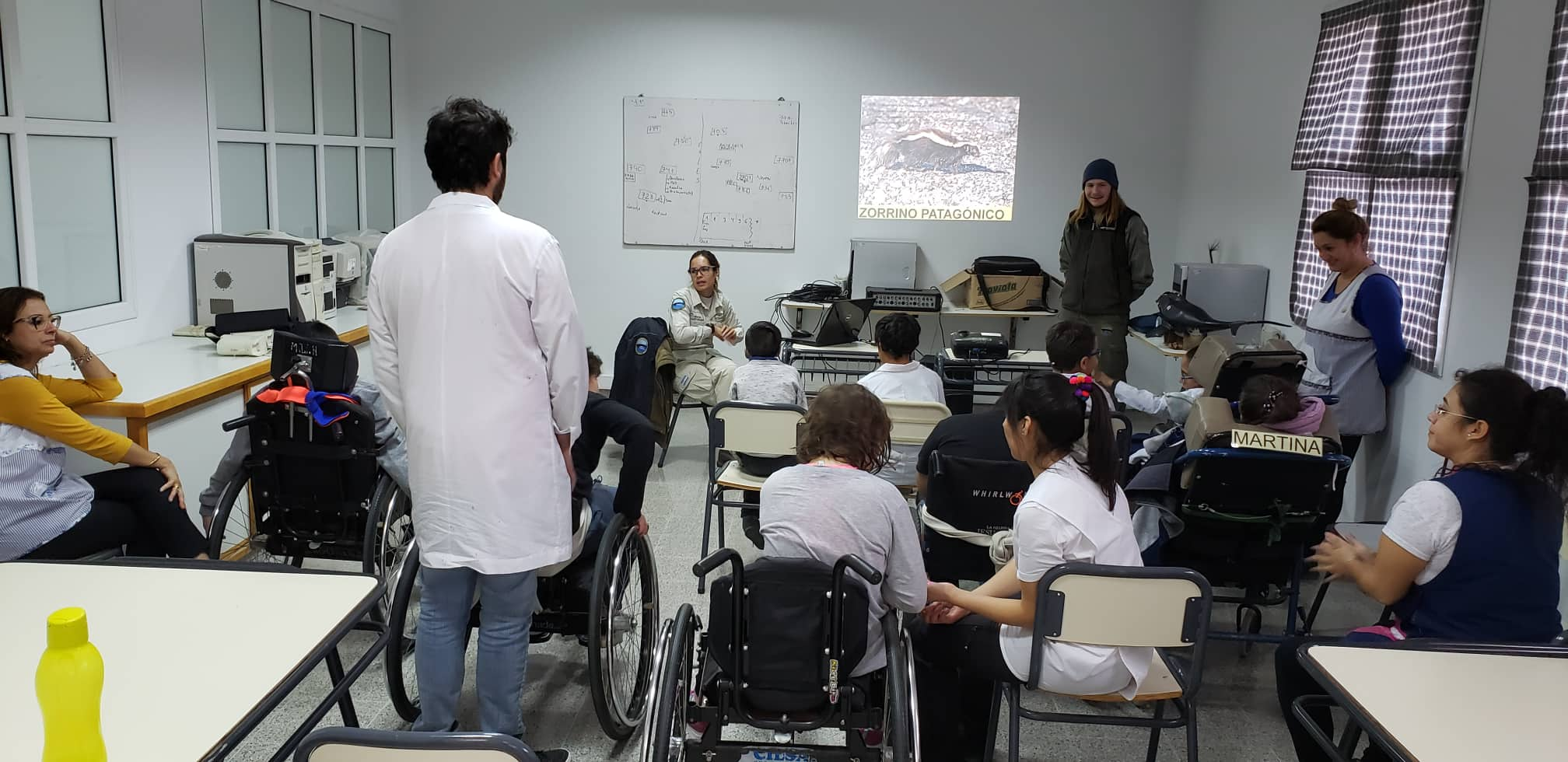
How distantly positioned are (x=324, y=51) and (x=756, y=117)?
250 centimetres

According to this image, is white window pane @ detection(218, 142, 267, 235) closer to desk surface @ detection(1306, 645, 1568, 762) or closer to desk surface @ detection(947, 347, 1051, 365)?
desk surface @ detection(947, 347, 1051, 365)

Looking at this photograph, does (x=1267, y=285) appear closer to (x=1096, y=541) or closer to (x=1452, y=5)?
(x=1452, y=5)

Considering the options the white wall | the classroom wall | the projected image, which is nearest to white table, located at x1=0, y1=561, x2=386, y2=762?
the classroom wall

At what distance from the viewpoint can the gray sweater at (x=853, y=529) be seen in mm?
2139

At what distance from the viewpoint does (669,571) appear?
3967mm

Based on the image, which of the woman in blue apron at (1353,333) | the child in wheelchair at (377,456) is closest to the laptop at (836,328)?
the woman in blue apron at (1353,333)

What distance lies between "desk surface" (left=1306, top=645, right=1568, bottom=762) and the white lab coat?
152 centimetres

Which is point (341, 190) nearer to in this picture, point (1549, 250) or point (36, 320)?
point (36, 320)

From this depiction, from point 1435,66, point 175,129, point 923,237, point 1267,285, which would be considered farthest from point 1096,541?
point 923,237

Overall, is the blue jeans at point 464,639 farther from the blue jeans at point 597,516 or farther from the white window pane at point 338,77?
the white window pane at point 338,77

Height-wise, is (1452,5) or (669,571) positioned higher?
(1452,5)

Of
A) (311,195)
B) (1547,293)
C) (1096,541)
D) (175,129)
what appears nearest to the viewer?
(1096,541)

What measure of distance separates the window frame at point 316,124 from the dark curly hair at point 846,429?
12.1 ft

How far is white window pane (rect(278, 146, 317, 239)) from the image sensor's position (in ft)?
18.2
